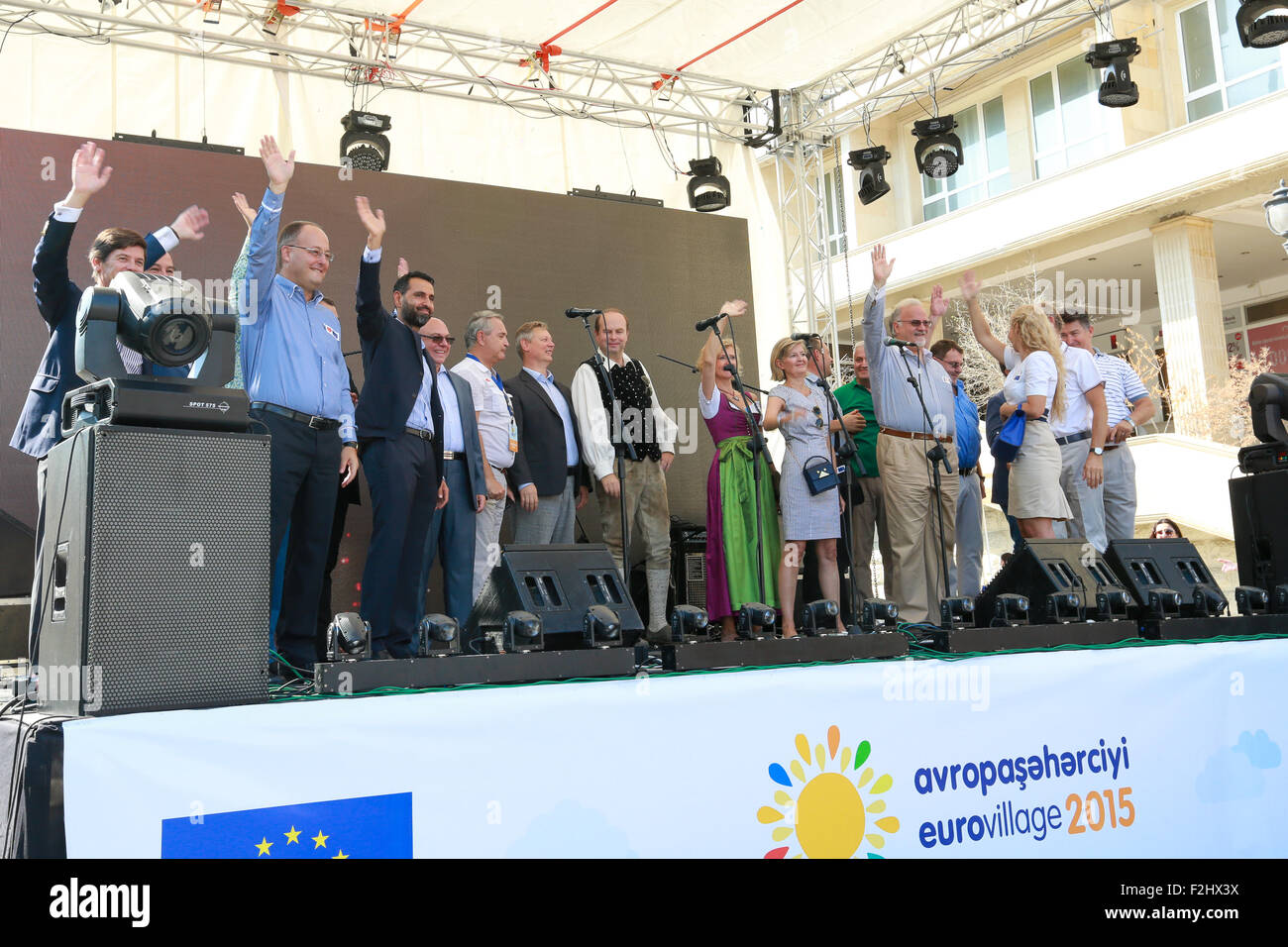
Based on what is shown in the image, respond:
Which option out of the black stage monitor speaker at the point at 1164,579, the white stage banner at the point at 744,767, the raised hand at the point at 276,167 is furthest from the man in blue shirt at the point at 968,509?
the raised hand at the point at 276,167

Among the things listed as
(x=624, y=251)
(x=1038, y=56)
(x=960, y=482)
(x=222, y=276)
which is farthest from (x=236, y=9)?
(x=1038, y=56)

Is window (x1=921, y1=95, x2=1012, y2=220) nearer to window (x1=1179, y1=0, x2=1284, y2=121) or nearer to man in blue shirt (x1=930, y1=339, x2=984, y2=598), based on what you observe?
window (x1=1179, y1=0, x2=1284, y2=121)

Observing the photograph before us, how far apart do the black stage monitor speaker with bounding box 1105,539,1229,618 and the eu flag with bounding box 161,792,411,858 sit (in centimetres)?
239

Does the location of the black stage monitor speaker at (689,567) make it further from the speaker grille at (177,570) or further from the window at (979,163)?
the window at (979,163)

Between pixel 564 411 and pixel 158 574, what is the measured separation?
3.28 metres

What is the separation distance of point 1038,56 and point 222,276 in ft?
45.0

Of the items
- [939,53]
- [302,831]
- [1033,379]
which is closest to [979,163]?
[939,53]

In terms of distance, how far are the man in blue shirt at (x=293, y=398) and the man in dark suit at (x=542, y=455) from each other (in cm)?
144

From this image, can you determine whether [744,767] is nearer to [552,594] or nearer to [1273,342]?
[552,594]

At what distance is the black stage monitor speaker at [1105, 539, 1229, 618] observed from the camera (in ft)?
10.6

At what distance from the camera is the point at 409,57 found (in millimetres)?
6520

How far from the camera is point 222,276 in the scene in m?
5.77

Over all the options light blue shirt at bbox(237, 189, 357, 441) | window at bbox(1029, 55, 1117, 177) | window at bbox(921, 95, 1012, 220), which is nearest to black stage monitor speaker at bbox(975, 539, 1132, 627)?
light blue shirt at bbox(237, 189, 357, 441)
